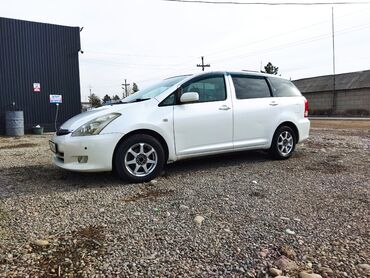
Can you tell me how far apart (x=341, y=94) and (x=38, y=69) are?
123 ft

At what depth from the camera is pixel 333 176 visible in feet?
16.5

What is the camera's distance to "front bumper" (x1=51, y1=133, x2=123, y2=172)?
14.8 ft

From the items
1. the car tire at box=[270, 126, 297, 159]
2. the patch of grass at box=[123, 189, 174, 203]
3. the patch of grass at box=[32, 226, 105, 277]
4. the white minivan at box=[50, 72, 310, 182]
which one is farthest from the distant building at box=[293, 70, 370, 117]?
the patch of grass at box=[32, 226, 105, 277]

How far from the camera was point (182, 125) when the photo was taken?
5070 millimetres

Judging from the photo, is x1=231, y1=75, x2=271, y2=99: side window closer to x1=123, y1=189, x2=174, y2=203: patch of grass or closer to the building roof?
x1=123, y1=189, x2=174, y2=203: patch of grass

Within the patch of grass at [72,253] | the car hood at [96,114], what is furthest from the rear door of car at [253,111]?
the patch of grass at [72,253]

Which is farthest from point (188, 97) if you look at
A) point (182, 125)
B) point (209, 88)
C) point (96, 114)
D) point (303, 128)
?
point (303, 128)

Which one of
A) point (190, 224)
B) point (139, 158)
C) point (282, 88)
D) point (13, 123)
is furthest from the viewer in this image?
point (13, 123)

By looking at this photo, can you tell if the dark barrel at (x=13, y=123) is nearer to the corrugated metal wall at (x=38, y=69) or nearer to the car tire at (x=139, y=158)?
the corrugated metal wall at (x=38, y=69)

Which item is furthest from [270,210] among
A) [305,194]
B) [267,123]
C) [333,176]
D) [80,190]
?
[267,123]

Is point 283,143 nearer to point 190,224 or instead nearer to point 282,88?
point 282,88

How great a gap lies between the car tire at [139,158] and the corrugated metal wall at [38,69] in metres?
12.0

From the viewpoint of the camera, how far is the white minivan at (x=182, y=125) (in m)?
4.60

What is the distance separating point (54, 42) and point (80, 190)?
1315cm
